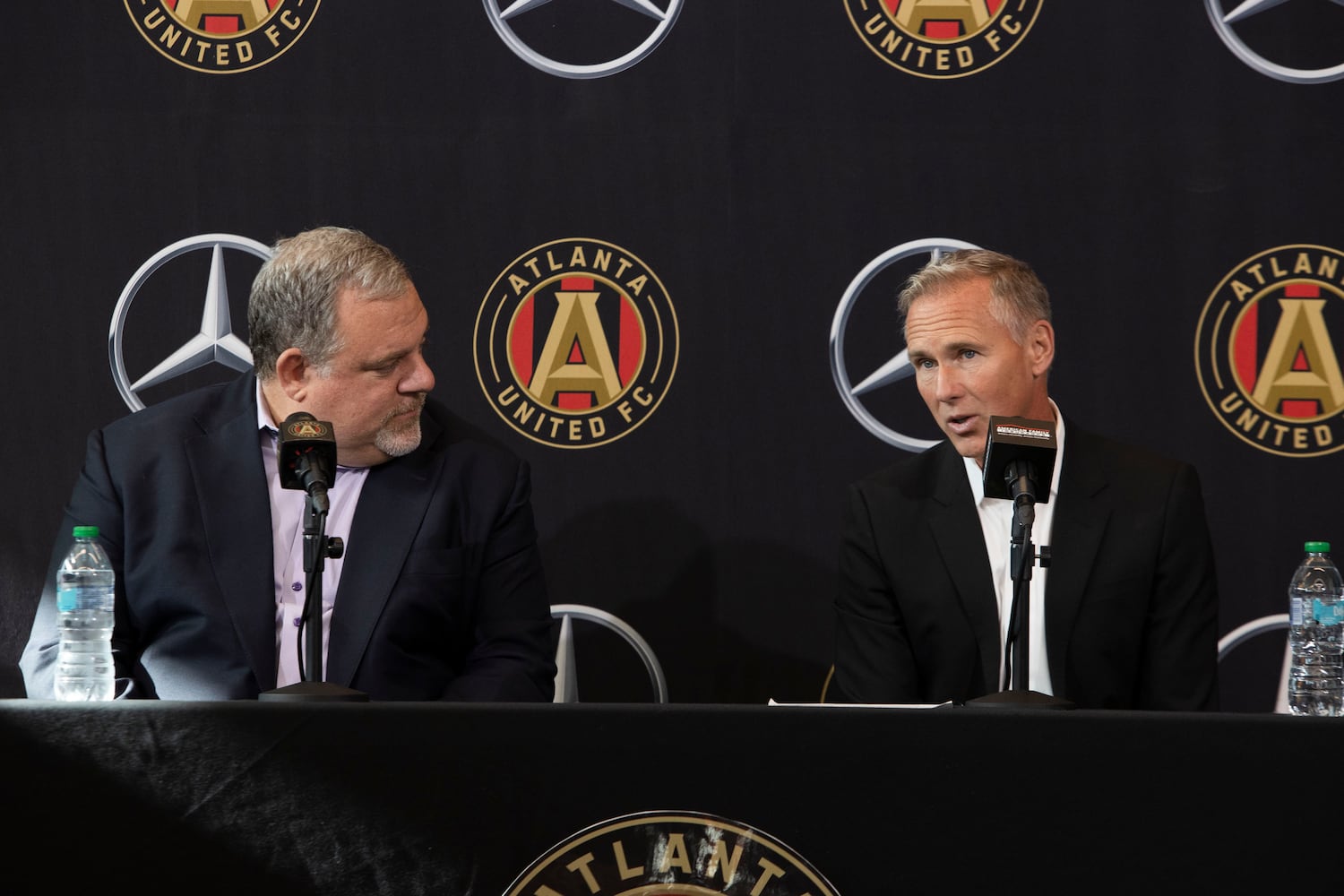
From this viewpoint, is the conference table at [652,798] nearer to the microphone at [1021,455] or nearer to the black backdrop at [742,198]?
the microphone at [1021,455]

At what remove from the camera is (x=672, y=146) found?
3.44 m

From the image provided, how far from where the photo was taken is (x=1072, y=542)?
2.93m

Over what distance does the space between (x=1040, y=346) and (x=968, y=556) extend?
1.58ft

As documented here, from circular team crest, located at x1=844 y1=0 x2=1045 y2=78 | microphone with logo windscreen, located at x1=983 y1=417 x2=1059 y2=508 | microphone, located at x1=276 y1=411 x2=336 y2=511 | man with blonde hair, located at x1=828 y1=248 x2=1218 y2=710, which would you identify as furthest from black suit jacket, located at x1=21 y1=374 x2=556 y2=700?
circular team crest, located at x1=844 y1=0 x2=1045 y2=78

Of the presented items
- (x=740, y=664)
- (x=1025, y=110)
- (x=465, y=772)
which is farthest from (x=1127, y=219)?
(x=465, y=772)

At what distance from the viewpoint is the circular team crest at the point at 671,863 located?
188 cm

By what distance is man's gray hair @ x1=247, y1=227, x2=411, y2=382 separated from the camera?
279 centimetres

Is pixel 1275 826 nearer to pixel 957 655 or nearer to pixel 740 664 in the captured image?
pixel 957 655

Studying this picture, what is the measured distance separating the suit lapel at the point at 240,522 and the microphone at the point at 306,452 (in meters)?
0.59

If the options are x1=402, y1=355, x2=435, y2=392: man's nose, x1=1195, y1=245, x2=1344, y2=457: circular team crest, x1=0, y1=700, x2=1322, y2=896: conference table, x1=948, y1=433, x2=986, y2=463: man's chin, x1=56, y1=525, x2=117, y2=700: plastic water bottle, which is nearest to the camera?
x1=0, y1=700, x2=1322, y2=896: conference table

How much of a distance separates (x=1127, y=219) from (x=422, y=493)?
179cm

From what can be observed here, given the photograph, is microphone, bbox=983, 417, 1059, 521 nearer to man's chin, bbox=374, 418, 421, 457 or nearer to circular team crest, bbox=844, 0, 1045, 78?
man's chin, bbox=374, 418, 421, 457

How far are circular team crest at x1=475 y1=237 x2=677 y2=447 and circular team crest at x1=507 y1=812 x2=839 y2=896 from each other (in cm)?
165

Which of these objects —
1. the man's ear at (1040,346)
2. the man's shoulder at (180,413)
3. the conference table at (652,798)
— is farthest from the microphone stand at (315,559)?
the man's ear at (1040,346)
